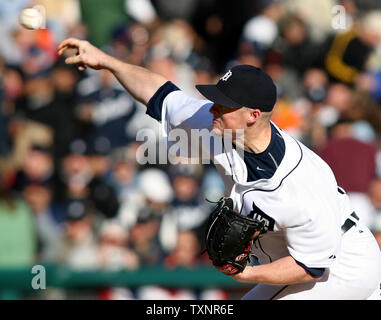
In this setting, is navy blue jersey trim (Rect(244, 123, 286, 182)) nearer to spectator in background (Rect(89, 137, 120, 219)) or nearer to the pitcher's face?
the pitcher's face

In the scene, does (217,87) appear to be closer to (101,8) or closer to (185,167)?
(185,167)

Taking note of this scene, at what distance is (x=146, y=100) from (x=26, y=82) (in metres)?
3.85

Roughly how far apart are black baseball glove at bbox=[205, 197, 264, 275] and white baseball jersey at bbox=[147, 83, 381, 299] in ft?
0.47

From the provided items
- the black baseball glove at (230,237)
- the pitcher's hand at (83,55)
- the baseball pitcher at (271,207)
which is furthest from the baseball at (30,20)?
the black baseball glove at (230,237)

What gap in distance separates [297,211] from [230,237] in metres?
0.38

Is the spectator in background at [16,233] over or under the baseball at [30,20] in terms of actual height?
under

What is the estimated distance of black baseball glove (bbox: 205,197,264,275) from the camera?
4008 millimetres

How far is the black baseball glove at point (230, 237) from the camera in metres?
4.01

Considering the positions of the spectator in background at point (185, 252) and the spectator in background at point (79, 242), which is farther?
the spectator in background at point (79, 242)

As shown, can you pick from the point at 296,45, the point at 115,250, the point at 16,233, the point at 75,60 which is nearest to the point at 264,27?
the point at 296,45

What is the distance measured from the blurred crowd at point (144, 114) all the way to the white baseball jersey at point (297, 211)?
6.62 ft

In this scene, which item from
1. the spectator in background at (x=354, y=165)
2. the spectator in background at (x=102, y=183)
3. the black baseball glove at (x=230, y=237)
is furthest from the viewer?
the spectator in background at (x=102, y=183)

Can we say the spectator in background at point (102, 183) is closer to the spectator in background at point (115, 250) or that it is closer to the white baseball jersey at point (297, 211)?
the spectator in background at point (115, 250)

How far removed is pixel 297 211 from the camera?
157 inches
